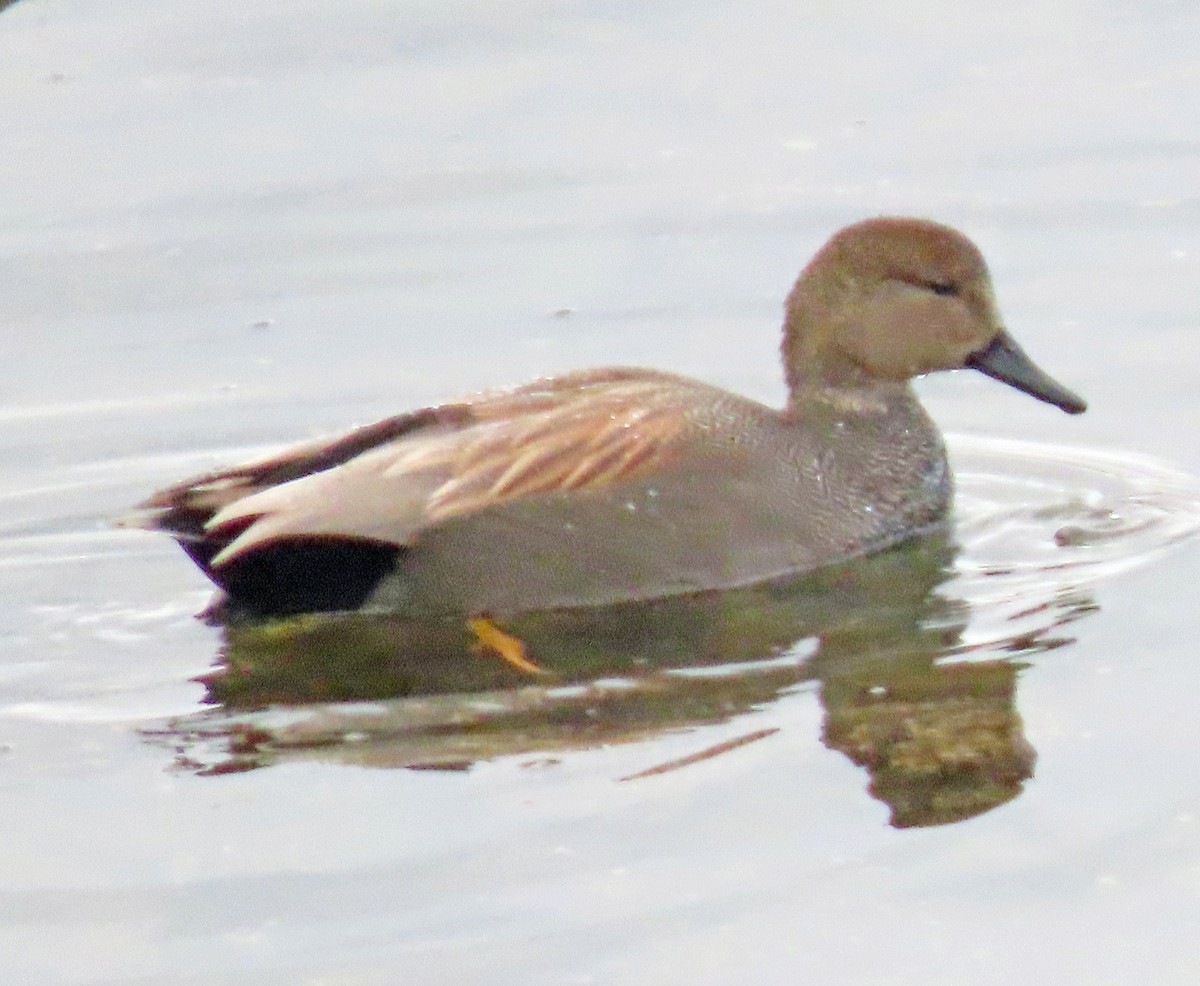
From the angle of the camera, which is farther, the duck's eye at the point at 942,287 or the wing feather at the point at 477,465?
the duck's eye at the point at 942,287

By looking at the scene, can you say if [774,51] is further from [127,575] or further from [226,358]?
[127,575]

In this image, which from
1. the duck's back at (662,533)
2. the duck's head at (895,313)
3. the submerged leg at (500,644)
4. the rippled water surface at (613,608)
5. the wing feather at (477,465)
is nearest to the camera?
the rippled water surface at (613,608)

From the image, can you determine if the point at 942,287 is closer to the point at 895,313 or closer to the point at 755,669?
the point at 895,313

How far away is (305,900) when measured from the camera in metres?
5.93

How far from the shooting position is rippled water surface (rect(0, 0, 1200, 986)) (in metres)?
5.88

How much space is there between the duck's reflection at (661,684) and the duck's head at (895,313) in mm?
754

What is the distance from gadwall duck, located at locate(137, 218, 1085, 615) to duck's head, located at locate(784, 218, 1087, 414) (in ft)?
1.00

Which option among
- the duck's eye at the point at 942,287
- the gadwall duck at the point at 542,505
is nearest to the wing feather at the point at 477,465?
the gadwall duck at the point at 542,505

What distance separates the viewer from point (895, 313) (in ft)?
28.0

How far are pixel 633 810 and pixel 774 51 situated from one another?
7003mm

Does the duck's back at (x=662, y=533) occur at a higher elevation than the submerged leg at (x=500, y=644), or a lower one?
higher

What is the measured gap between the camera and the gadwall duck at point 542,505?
771cm

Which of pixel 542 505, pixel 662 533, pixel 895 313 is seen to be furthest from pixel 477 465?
pixel 895 313

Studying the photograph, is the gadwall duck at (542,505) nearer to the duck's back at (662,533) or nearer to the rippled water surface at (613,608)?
the duck's back at (662,533)
